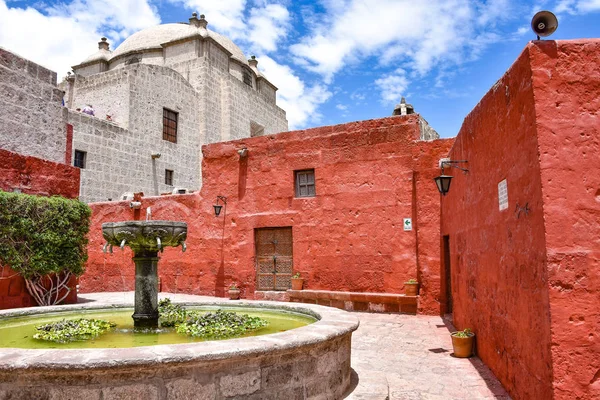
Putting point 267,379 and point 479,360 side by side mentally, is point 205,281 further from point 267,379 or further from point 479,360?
point 267,379

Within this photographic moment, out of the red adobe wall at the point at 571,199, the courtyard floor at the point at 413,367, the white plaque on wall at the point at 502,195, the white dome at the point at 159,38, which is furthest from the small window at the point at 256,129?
the red adobe wall at the point at 571,199

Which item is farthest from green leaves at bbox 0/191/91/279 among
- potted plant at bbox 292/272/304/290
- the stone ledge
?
the stone ledge

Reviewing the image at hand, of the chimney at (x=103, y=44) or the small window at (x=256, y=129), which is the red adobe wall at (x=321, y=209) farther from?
the chimney at (x=103, y=44)

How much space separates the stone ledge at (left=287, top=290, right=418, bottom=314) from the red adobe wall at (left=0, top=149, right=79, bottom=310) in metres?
5.20

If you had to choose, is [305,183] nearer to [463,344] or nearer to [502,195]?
[463,344]

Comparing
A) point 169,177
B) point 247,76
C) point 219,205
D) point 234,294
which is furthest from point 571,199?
point 247,76

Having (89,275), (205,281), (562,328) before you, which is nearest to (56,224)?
(205,281)

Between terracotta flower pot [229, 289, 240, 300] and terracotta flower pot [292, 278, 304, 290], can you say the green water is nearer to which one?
terracotta flower pot [292, 278, 304, 290]

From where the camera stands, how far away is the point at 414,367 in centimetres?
537

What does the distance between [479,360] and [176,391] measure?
411cm

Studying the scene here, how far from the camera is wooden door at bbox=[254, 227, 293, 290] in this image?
11078mm

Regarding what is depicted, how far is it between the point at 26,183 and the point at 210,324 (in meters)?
6.33

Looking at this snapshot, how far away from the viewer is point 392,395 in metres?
4.34

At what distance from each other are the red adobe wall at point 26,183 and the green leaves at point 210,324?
4931 mm
